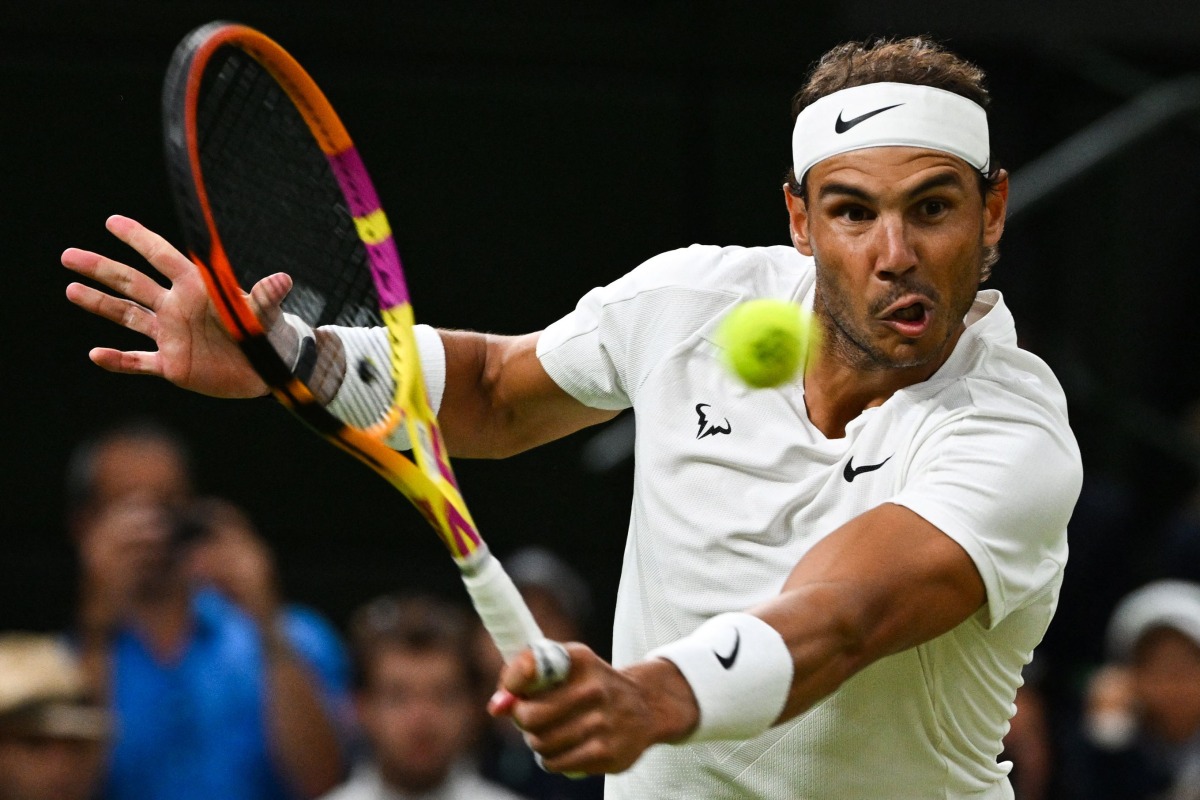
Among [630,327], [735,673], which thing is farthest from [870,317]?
[735,673]

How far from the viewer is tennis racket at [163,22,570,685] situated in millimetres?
2510

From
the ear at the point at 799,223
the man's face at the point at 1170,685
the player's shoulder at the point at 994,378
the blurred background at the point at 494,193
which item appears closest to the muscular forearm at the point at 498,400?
the ear at the point at 799,223

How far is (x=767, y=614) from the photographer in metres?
2.48

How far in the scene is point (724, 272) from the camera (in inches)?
125

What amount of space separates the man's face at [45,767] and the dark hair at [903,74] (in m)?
2.26

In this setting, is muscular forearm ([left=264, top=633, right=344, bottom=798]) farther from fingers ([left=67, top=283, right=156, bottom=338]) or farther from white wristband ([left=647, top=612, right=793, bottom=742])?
white wristband ([left=647, top=612, right=793, bottom=742])

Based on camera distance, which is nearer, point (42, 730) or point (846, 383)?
point (846, 383)

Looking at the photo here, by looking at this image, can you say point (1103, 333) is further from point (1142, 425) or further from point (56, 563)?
point (56, 563)

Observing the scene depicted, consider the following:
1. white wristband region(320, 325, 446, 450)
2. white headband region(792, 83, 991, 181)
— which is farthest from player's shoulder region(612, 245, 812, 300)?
white wristband region(320, 325, 446, 450)

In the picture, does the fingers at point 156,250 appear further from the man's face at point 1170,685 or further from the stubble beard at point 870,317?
the man's face at point 1170,685

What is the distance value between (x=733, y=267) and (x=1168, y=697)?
2839 mm

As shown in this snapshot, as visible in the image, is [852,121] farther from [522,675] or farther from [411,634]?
[411,634]

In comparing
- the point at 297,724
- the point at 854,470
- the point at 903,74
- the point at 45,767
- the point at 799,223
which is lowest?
the point at 45,767

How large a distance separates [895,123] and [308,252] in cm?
106
